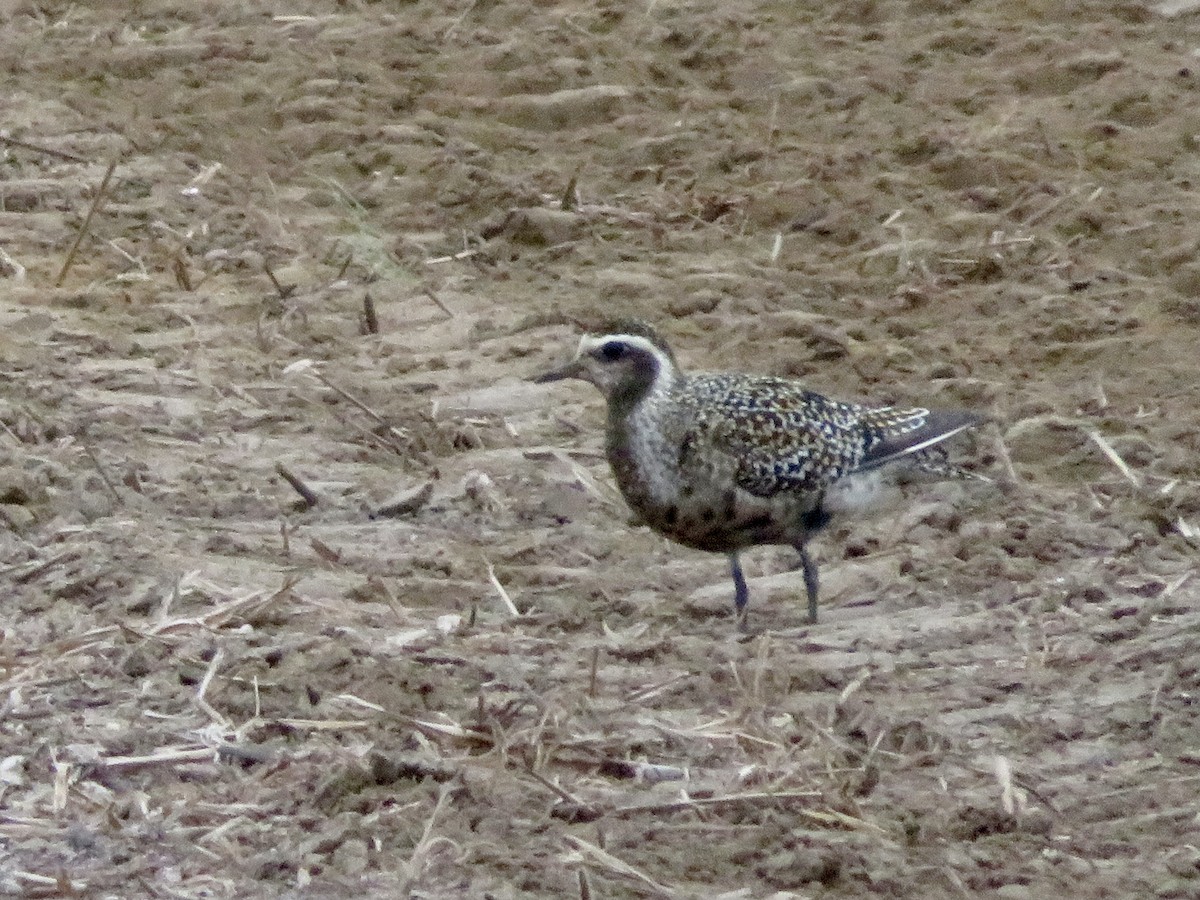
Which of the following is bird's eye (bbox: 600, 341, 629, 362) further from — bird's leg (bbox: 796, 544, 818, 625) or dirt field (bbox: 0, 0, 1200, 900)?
bird's leg (bbox: 796, 544, 818, 625)

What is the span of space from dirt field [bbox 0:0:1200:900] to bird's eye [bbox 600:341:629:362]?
23.8 inches

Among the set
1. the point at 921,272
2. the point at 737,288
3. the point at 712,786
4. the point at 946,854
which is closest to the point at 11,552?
the point at 712,786

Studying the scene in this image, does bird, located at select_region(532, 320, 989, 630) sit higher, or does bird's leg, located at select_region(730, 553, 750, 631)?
bird, located at select_region(532, 320, 989, 630)

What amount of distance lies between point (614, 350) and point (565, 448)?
88 cm

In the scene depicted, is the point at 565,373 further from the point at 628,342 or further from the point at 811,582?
the point at 811,582

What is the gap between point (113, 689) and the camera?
561cm

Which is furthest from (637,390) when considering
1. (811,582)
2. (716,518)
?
(811,582)

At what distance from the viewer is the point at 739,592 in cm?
691

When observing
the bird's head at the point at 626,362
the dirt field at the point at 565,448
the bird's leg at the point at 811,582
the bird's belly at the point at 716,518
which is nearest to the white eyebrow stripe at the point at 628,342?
the bird's head at the point at 626,362

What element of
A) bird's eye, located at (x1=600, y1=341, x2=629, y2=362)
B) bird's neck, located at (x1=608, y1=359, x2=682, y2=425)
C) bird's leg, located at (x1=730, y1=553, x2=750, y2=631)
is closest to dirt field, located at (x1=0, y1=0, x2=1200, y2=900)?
bird's leg, located at (x1=730, y1=553, x2=750, y2=631)

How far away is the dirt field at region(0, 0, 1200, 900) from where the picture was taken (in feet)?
16.5

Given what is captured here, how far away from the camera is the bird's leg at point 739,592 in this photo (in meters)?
6.83

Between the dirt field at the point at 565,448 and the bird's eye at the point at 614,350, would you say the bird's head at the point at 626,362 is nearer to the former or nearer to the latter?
the bird's eye at the point at 614,350

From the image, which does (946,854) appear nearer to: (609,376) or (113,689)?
(113,689)
